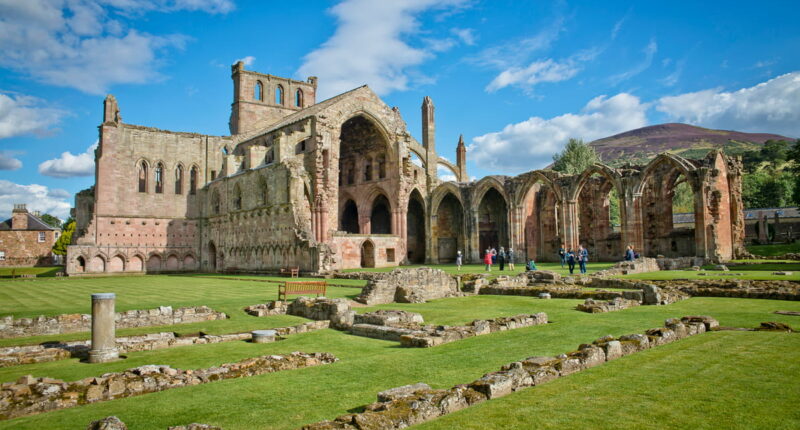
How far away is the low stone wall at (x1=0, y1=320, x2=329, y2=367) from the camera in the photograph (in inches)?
362

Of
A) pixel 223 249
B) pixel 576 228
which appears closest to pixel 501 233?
pixel 576 228

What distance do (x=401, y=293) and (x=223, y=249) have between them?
29.2 meters

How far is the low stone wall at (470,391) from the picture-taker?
4.77m

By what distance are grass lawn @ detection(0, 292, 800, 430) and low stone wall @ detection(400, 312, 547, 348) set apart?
11.7 inches

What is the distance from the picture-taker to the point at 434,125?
49.5m

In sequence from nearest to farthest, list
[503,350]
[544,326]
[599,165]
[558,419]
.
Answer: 1. [558,419]
2. [503,350]
3. [544,326]
4. [599,165]

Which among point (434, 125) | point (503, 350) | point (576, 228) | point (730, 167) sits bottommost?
point (503, 350)

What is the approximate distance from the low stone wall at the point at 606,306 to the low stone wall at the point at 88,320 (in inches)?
357

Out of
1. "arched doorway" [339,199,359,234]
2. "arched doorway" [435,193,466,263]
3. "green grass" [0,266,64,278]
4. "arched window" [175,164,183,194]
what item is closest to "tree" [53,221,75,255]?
"green grass" [0,266,64,278]

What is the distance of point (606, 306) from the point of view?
13266mm

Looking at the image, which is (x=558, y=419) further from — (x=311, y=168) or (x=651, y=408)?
(x=311, y=168)

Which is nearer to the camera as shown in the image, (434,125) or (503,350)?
(503,350)

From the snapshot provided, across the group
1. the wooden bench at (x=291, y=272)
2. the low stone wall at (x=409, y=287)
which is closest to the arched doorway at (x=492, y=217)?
the wooden bench at (x=291, y=272)

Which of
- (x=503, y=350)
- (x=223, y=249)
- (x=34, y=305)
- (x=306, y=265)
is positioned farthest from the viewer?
(x=223, y=249)
